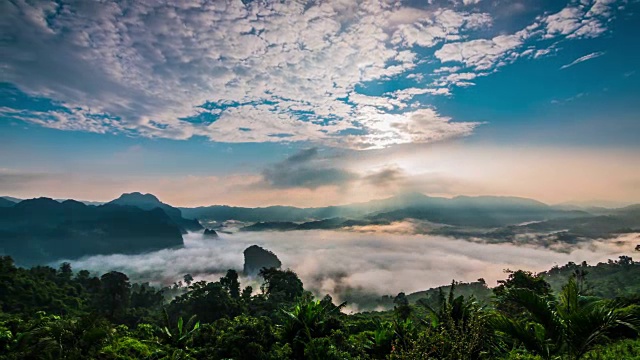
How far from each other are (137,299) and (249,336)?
219 ft

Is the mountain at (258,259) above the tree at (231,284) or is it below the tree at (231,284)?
below

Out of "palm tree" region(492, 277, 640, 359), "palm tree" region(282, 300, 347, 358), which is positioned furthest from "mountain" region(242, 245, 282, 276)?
"palm tree" region(492, 277, 640, 359)

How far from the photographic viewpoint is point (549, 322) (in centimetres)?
473

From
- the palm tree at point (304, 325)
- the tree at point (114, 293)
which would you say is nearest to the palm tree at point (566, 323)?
the palm tree at point (304, 325)

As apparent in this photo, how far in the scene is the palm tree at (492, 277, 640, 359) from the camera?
4.12 meters

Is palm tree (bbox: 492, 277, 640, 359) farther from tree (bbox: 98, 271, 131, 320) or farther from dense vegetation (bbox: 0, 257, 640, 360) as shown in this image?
tree (bbox: 98, 271, 131, 320)

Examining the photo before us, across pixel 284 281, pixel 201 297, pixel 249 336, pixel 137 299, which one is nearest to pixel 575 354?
pixel 249 336

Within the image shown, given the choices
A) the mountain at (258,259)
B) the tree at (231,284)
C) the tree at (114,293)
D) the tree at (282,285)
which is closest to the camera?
the tree at (114,293)

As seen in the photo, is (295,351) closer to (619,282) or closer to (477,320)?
(477,320)

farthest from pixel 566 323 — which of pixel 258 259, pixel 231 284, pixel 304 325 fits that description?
pixel 258 259

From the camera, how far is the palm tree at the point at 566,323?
13.5 ft

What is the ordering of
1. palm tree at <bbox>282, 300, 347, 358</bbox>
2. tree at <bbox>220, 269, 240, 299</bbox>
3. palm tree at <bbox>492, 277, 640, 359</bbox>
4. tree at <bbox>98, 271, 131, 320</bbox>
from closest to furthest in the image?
palm tree at <bbox>492, 277, 640, 359</bbox>
palm tree at <bbox>282, 300, 347, 358</bbox>
tree at <bbox>98, 271, 131, 320</bbox>
tree at <bbox>220, 269, 240, 299</bbox>

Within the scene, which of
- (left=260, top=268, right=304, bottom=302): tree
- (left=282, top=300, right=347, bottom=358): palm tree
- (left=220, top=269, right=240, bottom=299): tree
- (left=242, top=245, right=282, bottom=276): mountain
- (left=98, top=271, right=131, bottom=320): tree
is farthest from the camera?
(left=242, top=245, right=282, bottom=276): mountain

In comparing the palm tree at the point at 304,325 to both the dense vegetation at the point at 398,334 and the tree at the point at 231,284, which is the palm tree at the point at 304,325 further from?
the tree at the point at 231,284
